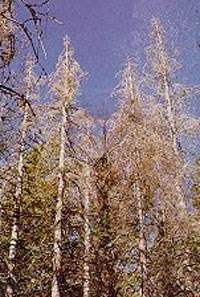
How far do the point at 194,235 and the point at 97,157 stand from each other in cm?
429

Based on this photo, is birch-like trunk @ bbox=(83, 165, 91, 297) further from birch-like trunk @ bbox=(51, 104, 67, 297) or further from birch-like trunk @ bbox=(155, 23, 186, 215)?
birch-like trunk @ bbox=(155, 23, 186, 215)

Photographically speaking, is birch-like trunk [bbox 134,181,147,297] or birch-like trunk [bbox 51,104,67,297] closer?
birch-like trunk [bbox 51,104,67,297]

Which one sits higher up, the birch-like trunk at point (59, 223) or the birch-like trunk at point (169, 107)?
the birch-like trunk at point (169, 107)

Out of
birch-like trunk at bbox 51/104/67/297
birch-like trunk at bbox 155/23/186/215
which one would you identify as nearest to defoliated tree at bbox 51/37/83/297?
birch-like trunk at bbox 51/104/67/297

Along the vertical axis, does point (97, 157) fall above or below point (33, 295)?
above

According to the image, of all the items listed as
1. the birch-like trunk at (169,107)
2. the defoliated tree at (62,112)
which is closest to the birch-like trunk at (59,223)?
the defoliated tree at (62,112)

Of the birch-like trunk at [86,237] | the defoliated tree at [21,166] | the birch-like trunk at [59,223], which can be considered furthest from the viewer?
the birch-like trunk at [86,237]

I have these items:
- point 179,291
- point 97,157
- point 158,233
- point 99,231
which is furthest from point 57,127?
point 179,291

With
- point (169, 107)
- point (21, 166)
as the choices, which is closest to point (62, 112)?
point (21, 166)

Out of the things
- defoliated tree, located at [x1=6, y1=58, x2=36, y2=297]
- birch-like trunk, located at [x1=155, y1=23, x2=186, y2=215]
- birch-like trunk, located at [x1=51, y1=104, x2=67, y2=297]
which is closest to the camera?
birch-like trunk, located at [x1=51, y1=104, x2=67, y2=297]

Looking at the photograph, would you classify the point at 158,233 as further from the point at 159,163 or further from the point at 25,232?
the point at 25,232

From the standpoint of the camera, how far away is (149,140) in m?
18.3

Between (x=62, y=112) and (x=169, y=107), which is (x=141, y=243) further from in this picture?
(x=169, y=107)

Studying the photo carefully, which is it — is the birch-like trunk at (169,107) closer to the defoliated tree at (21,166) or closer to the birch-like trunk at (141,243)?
the birch-like trunk at (141,243)
